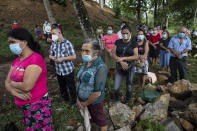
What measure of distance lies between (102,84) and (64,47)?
1.55 m

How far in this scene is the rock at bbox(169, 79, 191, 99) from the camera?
4121 millimetres

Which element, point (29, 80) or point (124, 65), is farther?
point (124, 65)

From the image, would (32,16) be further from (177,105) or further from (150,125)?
(150,125)

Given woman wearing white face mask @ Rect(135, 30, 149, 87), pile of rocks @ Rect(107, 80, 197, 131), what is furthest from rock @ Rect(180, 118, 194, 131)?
woman wearing white face mask @ Rect(135, 30, 149, 87)

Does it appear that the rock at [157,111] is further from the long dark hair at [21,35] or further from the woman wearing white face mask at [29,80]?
the long dark hair at [21,35]

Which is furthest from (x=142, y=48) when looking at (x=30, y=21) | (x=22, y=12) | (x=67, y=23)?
(x=22, y=12)

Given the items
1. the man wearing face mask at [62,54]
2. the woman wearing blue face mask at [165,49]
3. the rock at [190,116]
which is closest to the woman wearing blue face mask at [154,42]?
the woman wearing blue face mask at [165,49]

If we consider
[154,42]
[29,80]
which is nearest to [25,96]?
[29,80]

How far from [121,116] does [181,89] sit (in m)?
2.17

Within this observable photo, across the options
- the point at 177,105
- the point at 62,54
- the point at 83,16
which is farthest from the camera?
the point at 83,16

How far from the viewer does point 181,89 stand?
421 centimetres

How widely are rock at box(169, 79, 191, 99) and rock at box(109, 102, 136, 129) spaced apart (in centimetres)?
176

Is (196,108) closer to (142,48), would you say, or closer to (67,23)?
(142,48)

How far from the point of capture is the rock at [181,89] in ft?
13.5
